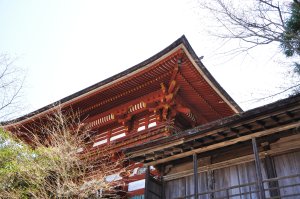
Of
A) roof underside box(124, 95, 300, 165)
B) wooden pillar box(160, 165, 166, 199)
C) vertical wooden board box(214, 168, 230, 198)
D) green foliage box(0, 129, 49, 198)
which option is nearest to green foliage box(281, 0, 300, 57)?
roof underside box(124, 95, 300, 165)

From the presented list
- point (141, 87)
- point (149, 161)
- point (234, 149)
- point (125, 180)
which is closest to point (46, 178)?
point (125, 180)

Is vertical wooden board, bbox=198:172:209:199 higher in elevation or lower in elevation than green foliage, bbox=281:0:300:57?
lower

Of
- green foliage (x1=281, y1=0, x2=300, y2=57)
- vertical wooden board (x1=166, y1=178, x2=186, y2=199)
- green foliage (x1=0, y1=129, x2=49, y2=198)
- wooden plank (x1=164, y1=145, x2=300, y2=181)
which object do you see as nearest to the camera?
green foliage (x1=281, y1=0, x2=300, y2=57)

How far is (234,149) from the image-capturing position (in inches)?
336

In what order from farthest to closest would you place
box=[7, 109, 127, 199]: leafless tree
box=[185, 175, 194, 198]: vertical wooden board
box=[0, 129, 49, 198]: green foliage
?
1. box=[0, 129, 49, 198]: green foliage
2. box=[7, 109, 127, 199]: leafless tree
3. box=[185, 175, 194, 198]: vertical wooden board

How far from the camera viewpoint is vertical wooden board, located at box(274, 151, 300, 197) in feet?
24.0

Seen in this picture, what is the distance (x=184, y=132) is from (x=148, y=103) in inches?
195

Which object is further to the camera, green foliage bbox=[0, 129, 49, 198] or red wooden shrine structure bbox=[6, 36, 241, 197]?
red wooden shrine structure bbox=[6, 36, 241, 197]

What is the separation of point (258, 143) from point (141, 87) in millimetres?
6157

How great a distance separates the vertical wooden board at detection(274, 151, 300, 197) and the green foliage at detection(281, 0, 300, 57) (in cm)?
245

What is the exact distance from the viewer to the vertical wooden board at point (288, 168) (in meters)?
7.30

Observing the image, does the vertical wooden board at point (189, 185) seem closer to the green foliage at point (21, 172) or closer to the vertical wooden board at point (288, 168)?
the vertical wooden board at point (288, 168)

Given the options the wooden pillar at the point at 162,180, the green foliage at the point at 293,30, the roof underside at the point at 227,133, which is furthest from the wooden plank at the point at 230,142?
the green foliage at the point at 293,30

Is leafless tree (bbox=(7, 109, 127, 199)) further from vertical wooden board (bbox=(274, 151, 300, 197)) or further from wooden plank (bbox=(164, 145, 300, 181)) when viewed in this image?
vertical wooden board (bbox=(274, 151, 300, 197))
